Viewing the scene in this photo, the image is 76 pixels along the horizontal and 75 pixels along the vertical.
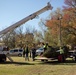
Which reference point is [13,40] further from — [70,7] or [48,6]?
[48,6]

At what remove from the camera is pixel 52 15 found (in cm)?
7112

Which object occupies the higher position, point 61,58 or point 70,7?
point 70,7

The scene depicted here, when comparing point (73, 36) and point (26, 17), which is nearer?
point (26, 17)

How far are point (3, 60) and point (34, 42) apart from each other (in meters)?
67.3

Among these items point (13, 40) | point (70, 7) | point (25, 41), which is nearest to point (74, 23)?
point (70, 7)

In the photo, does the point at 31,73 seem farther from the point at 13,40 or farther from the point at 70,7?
the point at 13,40

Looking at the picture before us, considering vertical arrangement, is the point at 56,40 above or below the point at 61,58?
above

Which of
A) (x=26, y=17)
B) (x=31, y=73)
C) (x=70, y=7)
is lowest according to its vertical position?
(x=31, y=73)

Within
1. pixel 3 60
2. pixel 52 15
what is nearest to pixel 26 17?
pixel 3 60

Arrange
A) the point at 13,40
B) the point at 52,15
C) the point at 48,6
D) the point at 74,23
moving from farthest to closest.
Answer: the point at 13,40
the point at 52,15
the point at 74,23
the point at 48,6

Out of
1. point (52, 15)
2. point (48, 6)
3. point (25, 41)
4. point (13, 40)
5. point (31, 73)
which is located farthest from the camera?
point (13, 40)

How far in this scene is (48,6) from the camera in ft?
101

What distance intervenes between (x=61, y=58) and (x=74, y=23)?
29.2m

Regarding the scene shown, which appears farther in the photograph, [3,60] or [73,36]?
[73,36]
